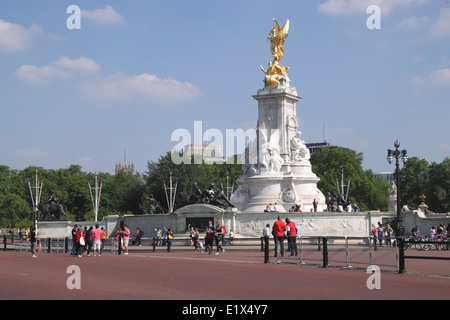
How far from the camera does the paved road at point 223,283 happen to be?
13.4 metres

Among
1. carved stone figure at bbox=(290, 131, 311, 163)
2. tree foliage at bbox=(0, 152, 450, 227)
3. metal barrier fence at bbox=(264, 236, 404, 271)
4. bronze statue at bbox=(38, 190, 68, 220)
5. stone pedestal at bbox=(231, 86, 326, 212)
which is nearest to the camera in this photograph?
metal barrier fence at bbox=(264, 236, 404, 271)

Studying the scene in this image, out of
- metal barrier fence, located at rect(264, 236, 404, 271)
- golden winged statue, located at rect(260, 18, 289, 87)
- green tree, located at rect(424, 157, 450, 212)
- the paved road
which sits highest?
golden winged statue, located at rect(260, 18, 289, 87)

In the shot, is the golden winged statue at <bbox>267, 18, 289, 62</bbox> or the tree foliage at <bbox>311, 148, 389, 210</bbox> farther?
the tree foliage at <bbox>311, 148, 389, 210</bbox>

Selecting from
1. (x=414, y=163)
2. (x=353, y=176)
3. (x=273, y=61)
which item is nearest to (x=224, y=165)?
(x=353, y=176)

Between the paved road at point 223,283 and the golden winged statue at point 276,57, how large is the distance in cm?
3242

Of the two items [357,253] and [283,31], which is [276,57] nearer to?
[283,31]

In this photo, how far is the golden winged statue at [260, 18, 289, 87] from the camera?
53.1 meters

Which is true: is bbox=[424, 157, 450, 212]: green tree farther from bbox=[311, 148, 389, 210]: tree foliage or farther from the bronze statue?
the bronze statue

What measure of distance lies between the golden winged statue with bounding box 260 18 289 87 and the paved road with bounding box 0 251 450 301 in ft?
106

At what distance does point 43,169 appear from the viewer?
115 m

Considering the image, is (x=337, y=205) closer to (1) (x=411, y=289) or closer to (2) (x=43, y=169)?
(1) (x=411, y=289)

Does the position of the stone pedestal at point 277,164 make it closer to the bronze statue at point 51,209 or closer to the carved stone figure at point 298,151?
the carved stone figure at point 298,151

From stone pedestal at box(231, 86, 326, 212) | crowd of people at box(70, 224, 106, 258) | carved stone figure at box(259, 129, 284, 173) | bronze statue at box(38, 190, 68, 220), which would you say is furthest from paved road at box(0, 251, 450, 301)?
bronze statue at box(38, 190, 68, 220)

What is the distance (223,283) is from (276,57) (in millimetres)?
40485
